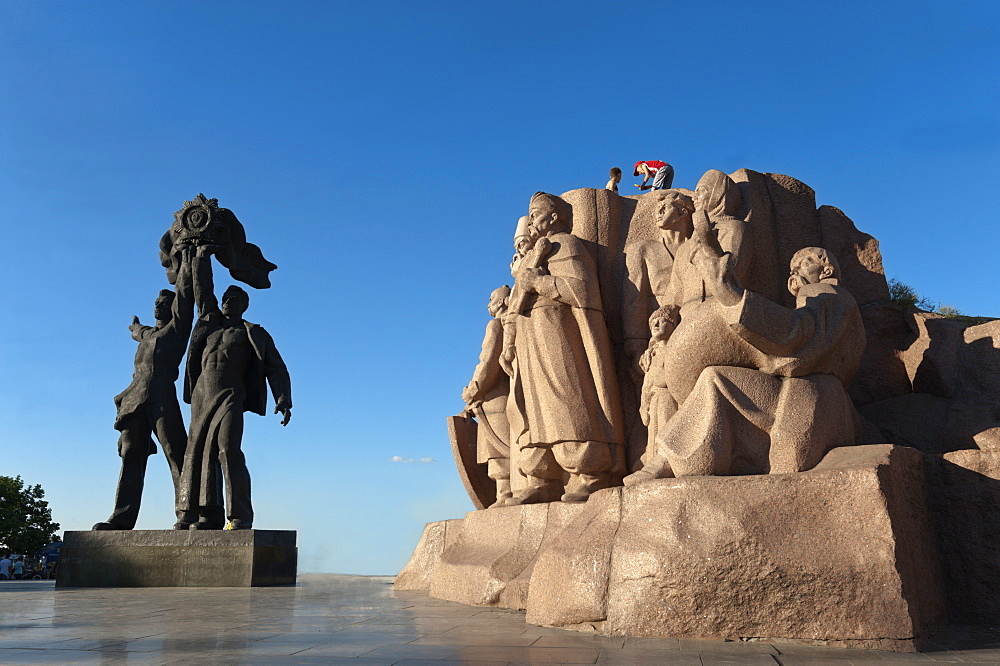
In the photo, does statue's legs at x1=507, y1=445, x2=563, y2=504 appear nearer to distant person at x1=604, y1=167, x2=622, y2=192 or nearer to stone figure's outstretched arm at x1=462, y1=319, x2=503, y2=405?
stone figure's outstretched arm at x1=462, y1=319, x2=503, y2=405

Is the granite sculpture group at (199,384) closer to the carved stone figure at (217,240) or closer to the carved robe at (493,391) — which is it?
the carved stone figure at (217,240)

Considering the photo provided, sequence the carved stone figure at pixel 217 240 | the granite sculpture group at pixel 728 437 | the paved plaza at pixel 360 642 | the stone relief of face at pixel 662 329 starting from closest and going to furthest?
1. the paved plaza at pixel 360 642
2. the granite sculpture group at pixel 728 437
3. the stone relief of face at pixel 662 329
4. the carved stone figure at pixel 217 240

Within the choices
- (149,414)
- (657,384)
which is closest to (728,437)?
(657,384)

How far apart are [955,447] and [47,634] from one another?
5.17m

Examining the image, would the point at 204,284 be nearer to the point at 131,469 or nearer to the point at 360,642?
the point at 131,469

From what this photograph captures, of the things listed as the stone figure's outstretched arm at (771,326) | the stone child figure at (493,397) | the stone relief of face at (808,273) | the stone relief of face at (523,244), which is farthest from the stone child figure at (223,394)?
the stone figure's outstretched arm at (771,326)

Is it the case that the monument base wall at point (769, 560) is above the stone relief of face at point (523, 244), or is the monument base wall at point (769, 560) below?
below

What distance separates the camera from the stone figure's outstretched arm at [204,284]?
35.0 feet

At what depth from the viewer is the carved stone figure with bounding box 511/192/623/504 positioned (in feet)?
20.4

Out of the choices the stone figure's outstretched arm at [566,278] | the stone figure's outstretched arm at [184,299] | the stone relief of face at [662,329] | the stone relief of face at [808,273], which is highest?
the stone figure's outstretched arm at [184,299]

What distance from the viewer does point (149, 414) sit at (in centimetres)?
1049

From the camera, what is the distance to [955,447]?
5.02 m

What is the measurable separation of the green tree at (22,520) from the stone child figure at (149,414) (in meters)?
25.3

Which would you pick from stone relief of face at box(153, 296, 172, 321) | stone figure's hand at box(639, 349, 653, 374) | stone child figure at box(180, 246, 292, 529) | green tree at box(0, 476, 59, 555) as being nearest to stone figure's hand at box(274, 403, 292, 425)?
stone child figure at box(180, 246, 292, 529)
